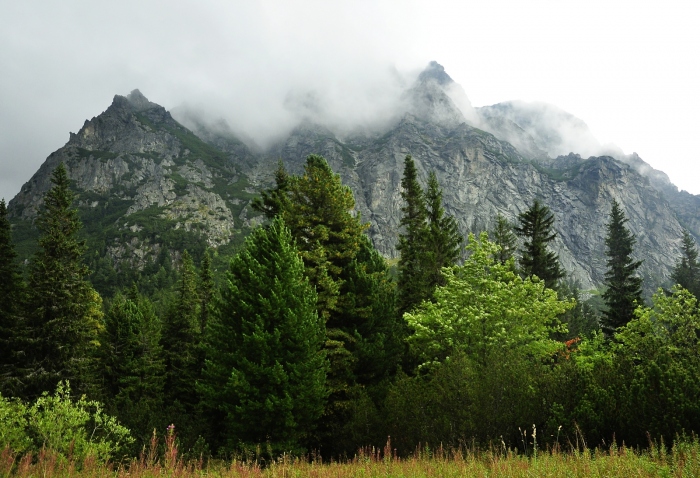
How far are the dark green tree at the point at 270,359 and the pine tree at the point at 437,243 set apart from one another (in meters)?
11.2

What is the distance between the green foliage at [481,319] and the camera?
59.5 feet

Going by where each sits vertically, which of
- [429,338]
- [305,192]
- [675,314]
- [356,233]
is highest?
[305,192]

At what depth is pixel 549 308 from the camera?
798 inches

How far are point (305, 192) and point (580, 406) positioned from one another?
16.9 meters

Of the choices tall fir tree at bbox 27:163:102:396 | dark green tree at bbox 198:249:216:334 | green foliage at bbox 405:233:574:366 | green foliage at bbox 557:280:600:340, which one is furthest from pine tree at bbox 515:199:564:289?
tall fir tree at bbox 27:163:102:396

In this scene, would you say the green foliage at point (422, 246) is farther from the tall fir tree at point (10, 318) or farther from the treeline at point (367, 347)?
the tall fir tree at point (10, 318)

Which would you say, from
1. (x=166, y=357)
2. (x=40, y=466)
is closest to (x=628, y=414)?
(x=40, y=466)

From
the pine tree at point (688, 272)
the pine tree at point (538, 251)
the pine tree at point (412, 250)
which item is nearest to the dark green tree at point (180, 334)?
the pine tree at point (412, 250)

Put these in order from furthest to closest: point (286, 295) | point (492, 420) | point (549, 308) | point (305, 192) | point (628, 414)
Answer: point (305, 192) → point (549, 308) → point (286, 295) → point (492, 420) → point (628, 414)

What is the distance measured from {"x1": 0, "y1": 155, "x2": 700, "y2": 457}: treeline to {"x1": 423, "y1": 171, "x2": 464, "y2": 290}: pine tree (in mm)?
143

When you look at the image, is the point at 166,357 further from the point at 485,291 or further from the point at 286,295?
the point at 485,291

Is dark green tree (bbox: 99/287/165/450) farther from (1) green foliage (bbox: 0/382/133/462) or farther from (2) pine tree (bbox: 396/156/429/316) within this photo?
(1) green foliage (bbox: 0/382/133/462)

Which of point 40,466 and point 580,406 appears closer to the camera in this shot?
point 40,466

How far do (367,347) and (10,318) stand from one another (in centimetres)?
2381
